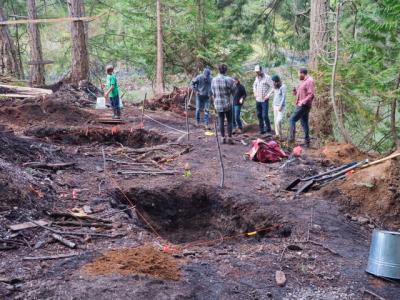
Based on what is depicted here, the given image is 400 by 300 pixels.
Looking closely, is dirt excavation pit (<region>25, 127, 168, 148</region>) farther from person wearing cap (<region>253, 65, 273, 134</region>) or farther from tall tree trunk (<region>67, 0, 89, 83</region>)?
tall tree trunk (<region>67, 0, 89, 83</region>)

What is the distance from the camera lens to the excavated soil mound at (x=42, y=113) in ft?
45.0

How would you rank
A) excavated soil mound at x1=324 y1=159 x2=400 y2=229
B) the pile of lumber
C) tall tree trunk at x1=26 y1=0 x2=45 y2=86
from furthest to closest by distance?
1. tall tree trunk at x1=26 y1=0 x2=45 y2=86
2. the pile of lumber
3. excavated soil mound at x1=324 y1=159 x2=400 y2=229

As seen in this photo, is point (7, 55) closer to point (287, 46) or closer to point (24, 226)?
point (287, 46)

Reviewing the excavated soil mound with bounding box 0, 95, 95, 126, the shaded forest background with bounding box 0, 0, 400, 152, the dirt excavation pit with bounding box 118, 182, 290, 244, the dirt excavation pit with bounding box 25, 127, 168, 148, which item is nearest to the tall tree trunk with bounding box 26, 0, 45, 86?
the shaded forest background with bounding box 0, 0, 400, 152

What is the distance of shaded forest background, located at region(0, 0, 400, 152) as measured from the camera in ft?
34.3

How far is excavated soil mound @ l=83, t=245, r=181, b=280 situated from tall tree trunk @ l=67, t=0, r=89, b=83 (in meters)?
14.5

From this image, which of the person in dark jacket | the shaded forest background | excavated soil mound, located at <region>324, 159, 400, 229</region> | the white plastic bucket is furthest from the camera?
the white plastic bucket

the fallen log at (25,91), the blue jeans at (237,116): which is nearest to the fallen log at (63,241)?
the blue jeans at (237,116)

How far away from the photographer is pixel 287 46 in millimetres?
19547

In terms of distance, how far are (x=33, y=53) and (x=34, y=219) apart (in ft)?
53.8

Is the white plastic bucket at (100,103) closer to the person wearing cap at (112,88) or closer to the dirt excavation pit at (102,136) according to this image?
the person wearing cap at (112,88)

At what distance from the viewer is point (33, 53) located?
68.2 ft

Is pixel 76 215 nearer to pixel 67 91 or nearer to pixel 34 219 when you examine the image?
pixel 34 219

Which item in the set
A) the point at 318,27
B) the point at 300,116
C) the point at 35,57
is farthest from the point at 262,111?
the point at 35,57
